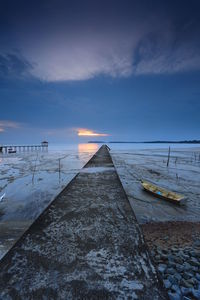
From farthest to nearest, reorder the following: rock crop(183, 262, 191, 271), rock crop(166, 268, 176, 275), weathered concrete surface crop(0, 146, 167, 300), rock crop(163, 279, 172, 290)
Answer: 1. rock crop(183, 262, 191, 271)
2. rock crop(166, 268, 176, 275)
3. rock crop(163, 279, 172, 290)
4. weathered concrete surface crop(0, 146, 167, 300)

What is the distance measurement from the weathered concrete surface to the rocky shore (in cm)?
104

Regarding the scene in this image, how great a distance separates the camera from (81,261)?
6.20 ft

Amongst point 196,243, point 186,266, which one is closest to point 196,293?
point 186,266

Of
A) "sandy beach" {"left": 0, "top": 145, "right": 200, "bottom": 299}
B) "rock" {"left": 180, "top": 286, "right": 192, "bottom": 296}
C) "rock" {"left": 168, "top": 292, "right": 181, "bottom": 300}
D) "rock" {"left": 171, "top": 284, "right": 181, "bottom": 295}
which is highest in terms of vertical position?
"rock" {"left": 168, "top": 292, "right": 181, "bottom": 300}

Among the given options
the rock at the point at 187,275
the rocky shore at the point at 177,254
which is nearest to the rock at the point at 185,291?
the rocky shore at the point at 177,254

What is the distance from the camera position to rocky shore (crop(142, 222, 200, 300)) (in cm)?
235

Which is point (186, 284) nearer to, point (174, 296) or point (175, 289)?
point (175, 289)

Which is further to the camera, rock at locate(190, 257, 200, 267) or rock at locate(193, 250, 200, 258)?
rock at locate(193, 250, 200, 258)

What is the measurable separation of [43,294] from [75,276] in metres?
0.37

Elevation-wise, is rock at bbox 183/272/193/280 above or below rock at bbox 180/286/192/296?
below

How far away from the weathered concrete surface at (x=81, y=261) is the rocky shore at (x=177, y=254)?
104 centimetres

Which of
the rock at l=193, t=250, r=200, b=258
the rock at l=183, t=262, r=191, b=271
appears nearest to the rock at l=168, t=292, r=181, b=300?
the rock at l=183, t=262, r=191, b=271

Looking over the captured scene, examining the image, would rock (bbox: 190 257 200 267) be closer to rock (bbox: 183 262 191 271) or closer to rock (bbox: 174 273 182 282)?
rock (bbox: 183 262 191 271)

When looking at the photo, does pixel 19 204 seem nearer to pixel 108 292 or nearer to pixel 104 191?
pixel 104 191
